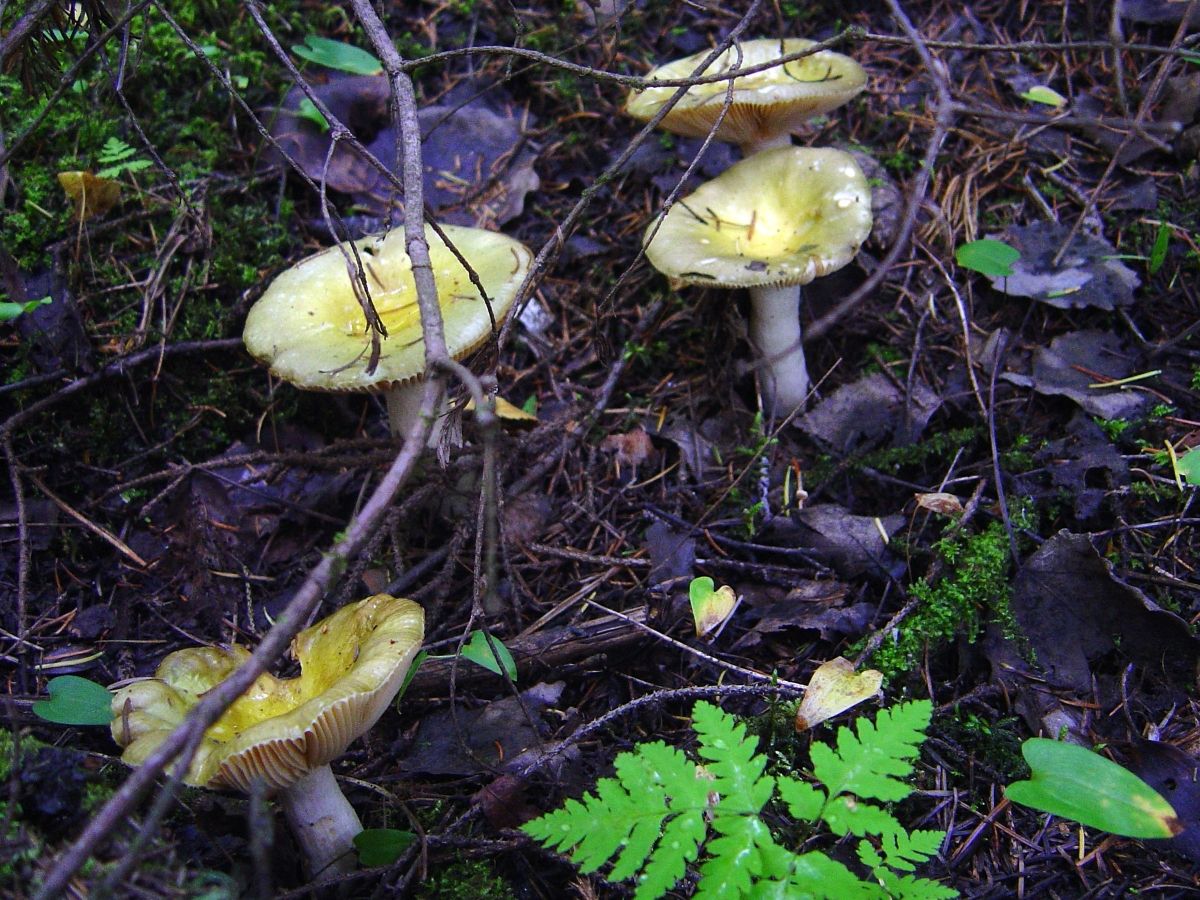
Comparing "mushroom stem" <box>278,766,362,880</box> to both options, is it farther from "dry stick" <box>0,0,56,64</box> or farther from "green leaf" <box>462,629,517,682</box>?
"dry stick" <box>0,0,56,64</box>

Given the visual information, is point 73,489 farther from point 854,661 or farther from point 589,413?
point 854,661

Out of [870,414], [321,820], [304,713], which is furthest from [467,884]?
[870,414]

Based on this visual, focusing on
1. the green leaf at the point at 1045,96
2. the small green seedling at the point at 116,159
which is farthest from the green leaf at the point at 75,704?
the green leaf at the point at 1045,96

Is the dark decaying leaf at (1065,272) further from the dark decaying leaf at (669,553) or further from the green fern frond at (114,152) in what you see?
the green fern frond at (114,152)

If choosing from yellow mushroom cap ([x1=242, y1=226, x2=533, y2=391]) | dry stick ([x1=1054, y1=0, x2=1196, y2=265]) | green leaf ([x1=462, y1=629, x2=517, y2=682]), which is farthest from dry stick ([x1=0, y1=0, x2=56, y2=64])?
dry stick ([x1=1054, y1=0, x2=1196, y2=265])

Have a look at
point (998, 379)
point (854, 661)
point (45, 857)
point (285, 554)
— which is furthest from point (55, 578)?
point (998, 379)

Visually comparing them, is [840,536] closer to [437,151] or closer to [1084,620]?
[1084,620]
